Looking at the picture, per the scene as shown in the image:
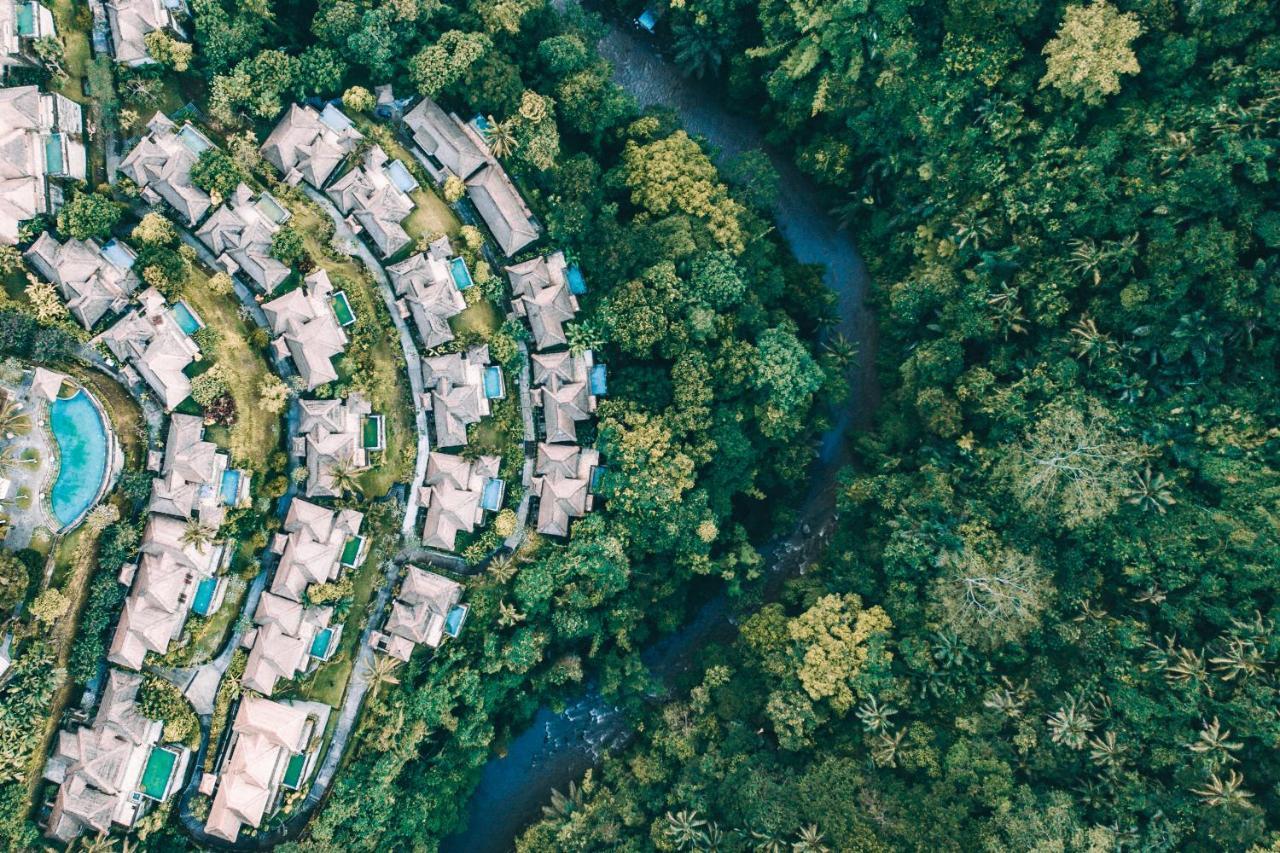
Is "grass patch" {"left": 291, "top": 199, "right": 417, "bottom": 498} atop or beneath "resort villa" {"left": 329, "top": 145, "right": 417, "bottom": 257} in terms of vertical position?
beneath

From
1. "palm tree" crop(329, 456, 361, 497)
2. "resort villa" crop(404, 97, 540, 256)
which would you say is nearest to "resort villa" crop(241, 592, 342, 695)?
"palm tree" crop(329, 456, 361, 497)

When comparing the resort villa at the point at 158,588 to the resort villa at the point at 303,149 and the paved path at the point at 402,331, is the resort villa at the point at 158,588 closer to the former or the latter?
the paved path at the point at 402,331

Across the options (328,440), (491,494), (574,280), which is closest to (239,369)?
(328,440)

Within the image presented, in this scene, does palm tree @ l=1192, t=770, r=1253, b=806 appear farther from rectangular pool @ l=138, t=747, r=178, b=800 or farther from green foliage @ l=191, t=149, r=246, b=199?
green foliage @ l=191, t=149, r=246, b=199

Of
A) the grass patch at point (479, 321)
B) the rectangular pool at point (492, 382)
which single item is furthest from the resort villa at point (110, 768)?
the grass patch at point (479, 321)

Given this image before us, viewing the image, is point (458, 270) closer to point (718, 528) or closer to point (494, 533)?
point (494, 533)

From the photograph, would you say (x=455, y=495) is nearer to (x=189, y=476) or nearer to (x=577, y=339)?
(x=577, y=339)
